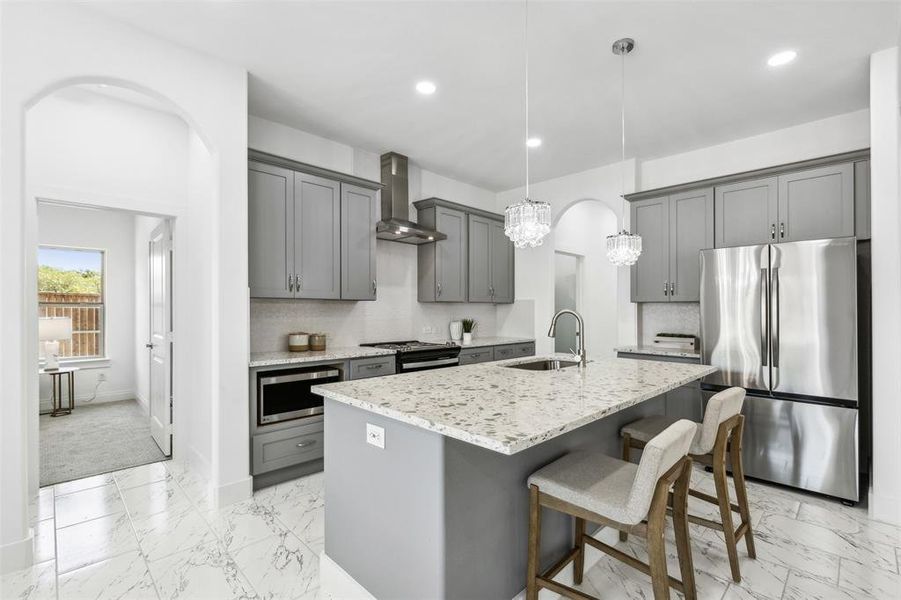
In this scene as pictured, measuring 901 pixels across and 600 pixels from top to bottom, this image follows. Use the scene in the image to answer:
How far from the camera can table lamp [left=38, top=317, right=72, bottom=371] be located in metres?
5.22

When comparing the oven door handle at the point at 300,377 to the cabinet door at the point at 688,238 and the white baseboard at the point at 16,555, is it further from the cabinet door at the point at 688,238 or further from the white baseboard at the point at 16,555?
the cabinet door at the point at 688,238

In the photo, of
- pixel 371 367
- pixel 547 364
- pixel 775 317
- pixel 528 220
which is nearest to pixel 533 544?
pixel 547 364

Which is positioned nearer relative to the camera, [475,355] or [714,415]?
[714,415]

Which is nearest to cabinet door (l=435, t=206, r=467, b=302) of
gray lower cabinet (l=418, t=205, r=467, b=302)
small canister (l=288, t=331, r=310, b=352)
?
gray lower cabinet (l=418, t=205, r=467, b=302)

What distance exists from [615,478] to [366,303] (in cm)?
334

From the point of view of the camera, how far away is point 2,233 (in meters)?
2.10

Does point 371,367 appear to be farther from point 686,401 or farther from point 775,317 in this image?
point 775,317

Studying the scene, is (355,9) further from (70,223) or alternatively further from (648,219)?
(70,223)

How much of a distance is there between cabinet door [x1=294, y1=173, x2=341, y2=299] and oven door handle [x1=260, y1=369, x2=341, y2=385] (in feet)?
2.29

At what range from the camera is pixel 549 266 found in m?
5.65

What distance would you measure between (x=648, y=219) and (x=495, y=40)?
8.31 feet

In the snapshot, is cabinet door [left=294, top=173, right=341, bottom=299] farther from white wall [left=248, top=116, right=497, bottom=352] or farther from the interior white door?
the interior white door

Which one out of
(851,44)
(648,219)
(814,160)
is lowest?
(648,219)

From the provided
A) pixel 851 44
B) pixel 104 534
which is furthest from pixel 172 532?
pixel 851 44
